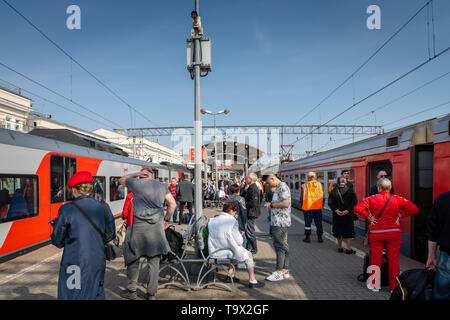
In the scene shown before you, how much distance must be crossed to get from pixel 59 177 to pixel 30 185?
3.65ft

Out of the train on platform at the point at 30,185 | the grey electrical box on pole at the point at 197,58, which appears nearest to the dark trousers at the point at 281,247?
the grey electrical box on pole at the point at 197,58

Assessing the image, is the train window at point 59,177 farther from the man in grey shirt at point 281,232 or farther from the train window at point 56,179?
the man in grey shirt at point 281,232

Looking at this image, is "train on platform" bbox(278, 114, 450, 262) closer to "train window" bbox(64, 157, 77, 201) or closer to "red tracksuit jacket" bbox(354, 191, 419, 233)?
"red tracksuit jacket" bbox(354, 191, 419, 233)

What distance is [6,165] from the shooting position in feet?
19.4

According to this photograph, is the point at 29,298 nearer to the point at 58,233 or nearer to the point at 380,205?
the point at 58,233

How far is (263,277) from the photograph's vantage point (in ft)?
16.4

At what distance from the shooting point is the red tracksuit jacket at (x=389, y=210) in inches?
162

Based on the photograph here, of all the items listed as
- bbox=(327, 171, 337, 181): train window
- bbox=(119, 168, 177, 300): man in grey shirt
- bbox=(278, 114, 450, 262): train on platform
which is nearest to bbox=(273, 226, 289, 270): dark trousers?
bbox=(119, 168, 177, 300): man in grey shirt

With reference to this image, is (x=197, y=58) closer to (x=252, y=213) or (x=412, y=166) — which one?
(x=252, y=213)

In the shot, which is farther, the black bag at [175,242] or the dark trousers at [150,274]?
the black bag at [175,242]

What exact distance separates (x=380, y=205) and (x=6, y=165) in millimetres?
6751
